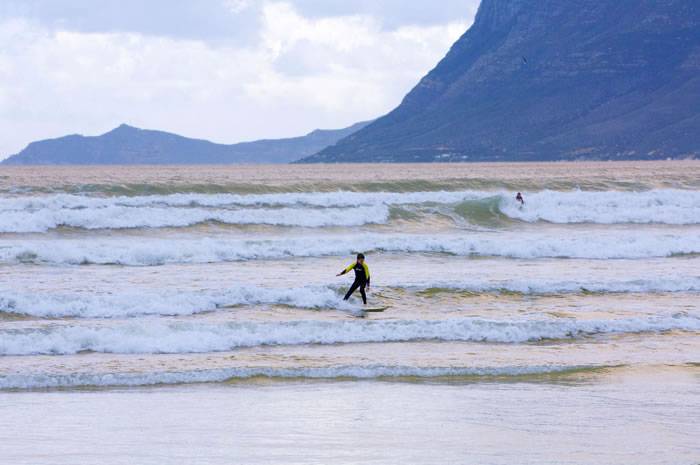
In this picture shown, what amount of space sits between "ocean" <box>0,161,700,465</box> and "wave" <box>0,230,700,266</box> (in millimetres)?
81

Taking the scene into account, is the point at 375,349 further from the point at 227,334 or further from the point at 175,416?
the point at 175,416

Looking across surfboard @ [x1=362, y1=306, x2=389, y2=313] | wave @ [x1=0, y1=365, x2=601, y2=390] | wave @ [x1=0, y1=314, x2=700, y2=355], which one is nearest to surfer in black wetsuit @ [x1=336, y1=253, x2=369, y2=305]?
surfboard @ [x1=362, y1=306, x2=389, y2=313]

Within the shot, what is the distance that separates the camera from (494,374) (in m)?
13.1

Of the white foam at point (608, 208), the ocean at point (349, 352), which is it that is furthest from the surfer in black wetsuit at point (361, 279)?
the white foam at point (608, 208)

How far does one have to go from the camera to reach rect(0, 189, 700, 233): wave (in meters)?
32.9

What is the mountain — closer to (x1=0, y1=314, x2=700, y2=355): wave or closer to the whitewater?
the whitewater

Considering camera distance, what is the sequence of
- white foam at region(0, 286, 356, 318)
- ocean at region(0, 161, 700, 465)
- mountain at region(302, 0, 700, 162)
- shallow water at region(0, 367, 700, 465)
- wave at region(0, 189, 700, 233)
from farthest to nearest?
mountain at region(302, 0, 700, 162)
wave at region(0, 189, 700, 233)
white foam at region(0, 286, 356, 318)
ocean at region(0, 161, 700, 465)
shallow water at region(0, 367, 700, 465)

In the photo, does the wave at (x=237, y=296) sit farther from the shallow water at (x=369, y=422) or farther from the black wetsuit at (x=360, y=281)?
the shallow water at (x=369, y=422)

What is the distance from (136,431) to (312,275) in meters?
12.0

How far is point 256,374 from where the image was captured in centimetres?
1293

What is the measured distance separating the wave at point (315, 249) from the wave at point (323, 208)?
3360mm

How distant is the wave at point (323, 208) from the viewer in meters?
32.9

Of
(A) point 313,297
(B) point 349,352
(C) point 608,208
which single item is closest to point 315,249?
(A) point 313,297

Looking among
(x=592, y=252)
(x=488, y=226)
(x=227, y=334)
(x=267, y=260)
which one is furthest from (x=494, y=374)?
(x=488, y=226)
